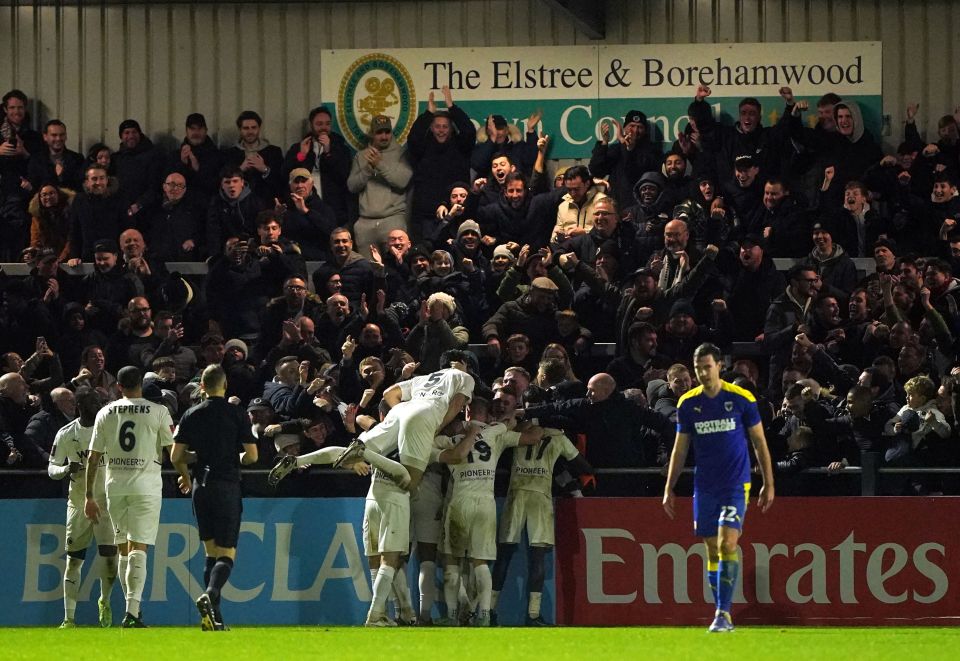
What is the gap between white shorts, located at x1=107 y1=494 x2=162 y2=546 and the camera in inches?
521

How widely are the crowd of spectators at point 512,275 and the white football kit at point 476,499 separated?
445mm

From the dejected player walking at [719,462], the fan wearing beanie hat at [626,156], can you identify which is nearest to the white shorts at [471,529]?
the dejected player walking at [719,462]

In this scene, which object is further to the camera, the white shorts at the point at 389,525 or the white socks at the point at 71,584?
the white socks at the point at 71,584

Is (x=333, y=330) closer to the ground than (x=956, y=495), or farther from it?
farther from it

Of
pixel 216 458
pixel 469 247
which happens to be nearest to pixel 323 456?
pixel 216 458

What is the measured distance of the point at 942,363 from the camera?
16750 millimetres

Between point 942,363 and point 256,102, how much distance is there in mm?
9647

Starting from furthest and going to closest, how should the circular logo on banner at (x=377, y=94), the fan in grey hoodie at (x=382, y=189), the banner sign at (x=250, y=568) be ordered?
the circular logo on banner at (x=377, y=94)
the fan in grey hoodie at (x=382, y=189)
the banner sign at (x=250, y=568)

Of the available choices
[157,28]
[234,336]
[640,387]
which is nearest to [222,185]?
[234,336]

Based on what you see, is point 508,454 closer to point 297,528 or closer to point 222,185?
point 297,528

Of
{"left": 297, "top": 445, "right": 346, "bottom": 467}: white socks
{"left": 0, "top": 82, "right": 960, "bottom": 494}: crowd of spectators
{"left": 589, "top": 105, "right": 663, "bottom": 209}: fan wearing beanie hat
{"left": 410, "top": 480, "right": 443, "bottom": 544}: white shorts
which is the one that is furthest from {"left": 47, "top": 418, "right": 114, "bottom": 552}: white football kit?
{"left": 589, "top": 105, "right": 663, "bottom": 209}: fan wearing beanie hat

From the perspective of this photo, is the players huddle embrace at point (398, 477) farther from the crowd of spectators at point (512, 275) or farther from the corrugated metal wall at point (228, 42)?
the corrugated metal wall at point (228, 42)

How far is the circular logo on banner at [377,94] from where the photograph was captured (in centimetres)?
2186

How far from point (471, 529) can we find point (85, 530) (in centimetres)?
309
